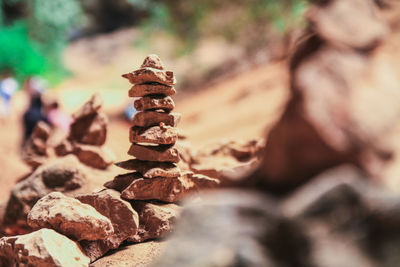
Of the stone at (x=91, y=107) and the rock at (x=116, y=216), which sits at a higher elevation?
the stone at (x=91, y=107)

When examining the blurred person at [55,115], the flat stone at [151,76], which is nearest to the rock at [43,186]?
the flat stone at [151,76]

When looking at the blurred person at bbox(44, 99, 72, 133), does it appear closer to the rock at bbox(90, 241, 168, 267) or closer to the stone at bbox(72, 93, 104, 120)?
the stone at bbox(72, 93, 104, 120)

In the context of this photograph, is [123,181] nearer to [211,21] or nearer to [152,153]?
[152,153]

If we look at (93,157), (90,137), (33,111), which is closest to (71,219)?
(93,157)

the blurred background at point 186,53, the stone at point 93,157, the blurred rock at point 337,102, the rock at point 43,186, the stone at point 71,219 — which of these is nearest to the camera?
the blurred rock at point 337,102

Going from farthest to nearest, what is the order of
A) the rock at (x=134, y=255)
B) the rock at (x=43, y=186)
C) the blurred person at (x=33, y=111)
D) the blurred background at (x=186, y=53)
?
the blurred background at (x=186, y=53), the blurred person at (x=33, y=111), the rock at (x=43, y=186), the rock at (x=134, y=255)

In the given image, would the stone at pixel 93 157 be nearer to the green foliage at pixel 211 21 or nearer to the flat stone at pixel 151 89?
the flat stone at pixel 151 89
